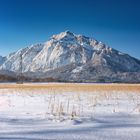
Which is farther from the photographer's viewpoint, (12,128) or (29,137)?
(12,128)

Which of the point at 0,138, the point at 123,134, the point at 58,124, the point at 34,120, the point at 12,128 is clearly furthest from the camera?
the point at 34,120

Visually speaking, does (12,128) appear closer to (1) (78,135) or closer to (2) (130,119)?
(1) (78,135)

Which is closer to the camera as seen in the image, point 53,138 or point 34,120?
point 53,138

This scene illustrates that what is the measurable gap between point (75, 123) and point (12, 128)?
5.00ft

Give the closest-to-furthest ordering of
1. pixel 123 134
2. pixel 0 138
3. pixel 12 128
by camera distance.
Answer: pixel 0 138 < pixel 123 134 < pixel 12 128

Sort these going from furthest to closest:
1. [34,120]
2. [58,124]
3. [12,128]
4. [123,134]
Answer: [34,120]
[58,124]
[12,128]
[123,134]

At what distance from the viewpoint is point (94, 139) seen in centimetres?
636

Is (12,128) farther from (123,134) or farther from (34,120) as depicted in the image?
(123,134)

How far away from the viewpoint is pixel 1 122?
8.50 meters

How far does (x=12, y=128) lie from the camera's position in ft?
24.8

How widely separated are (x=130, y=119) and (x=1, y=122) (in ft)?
10.5

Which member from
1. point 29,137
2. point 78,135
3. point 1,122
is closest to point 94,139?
point 78,135

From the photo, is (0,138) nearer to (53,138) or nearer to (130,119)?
(53,138)

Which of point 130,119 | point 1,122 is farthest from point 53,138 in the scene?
point 130,119
